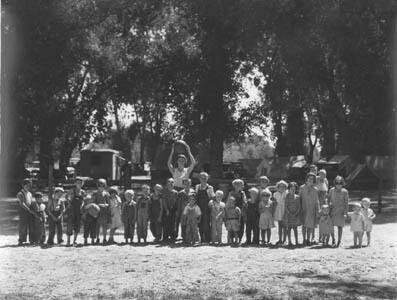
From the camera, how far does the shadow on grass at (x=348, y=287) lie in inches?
295

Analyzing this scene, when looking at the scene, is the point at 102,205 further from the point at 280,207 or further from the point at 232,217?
the point at 280,207

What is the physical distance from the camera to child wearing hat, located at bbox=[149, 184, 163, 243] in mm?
12305

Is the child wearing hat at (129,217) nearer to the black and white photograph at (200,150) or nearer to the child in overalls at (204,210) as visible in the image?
the black and white photograph at (200,150)

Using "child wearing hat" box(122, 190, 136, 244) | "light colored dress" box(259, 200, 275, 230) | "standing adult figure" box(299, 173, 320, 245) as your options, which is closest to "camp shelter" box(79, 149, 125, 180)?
"child wearing hat" box(122, 190, 136, 244)

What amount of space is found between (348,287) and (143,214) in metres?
5.21

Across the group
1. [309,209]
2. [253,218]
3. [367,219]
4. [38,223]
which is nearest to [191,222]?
[253,218]

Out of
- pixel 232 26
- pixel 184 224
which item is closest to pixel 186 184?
pixel 184 224

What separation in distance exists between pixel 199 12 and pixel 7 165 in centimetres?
1121

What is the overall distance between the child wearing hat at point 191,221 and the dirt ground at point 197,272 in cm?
43

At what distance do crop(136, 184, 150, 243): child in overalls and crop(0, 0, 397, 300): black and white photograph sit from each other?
0.03 metres

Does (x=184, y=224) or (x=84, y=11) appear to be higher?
(x=84, y=11)

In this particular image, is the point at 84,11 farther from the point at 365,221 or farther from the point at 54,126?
the point at 365,221

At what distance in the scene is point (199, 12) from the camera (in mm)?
29969

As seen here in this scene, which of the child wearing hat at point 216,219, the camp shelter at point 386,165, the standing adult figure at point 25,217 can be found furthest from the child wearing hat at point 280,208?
the camp shelter at point 386,165
